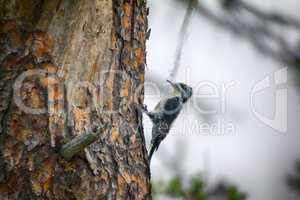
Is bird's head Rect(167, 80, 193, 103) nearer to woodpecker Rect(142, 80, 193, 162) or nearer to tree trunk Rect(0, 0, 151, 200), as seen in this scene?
woodpecker Rect(142, 80, 193, 162)

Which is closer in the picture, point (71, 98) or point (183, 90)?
point (71, 98)

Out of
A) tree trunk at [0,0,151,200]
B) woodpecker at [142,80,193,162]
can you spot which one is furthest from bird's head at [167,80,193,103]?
A: tree trunk at [0,0,151,200]

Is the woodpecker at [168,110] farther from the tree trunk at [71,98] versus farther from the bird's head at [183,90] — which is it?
the tree trunk at [71,98]

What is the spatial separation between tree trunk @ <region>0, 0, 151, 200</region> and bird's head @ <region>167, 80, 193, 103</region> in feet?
4.80

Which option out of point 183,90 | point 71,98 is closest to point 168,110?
point 183,90

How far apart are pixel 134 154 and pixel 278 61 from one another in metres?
1.17

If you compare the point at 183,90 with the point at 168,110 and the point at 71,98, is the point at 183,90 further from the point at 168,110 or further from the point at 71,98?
the point at 71,98

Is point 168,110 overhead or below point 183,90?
below

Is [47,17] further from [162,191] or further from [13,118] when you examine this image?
[162,191]

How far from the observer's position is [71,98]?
2.85 metres

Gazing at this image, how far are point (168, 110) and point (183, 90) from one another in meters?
0.19

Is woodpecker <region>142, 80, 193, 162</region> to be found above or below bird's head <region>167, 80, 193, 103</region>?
below

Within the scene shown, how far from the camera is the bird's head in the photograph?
4.54 m

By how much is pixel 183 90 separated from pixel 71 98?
189cm
